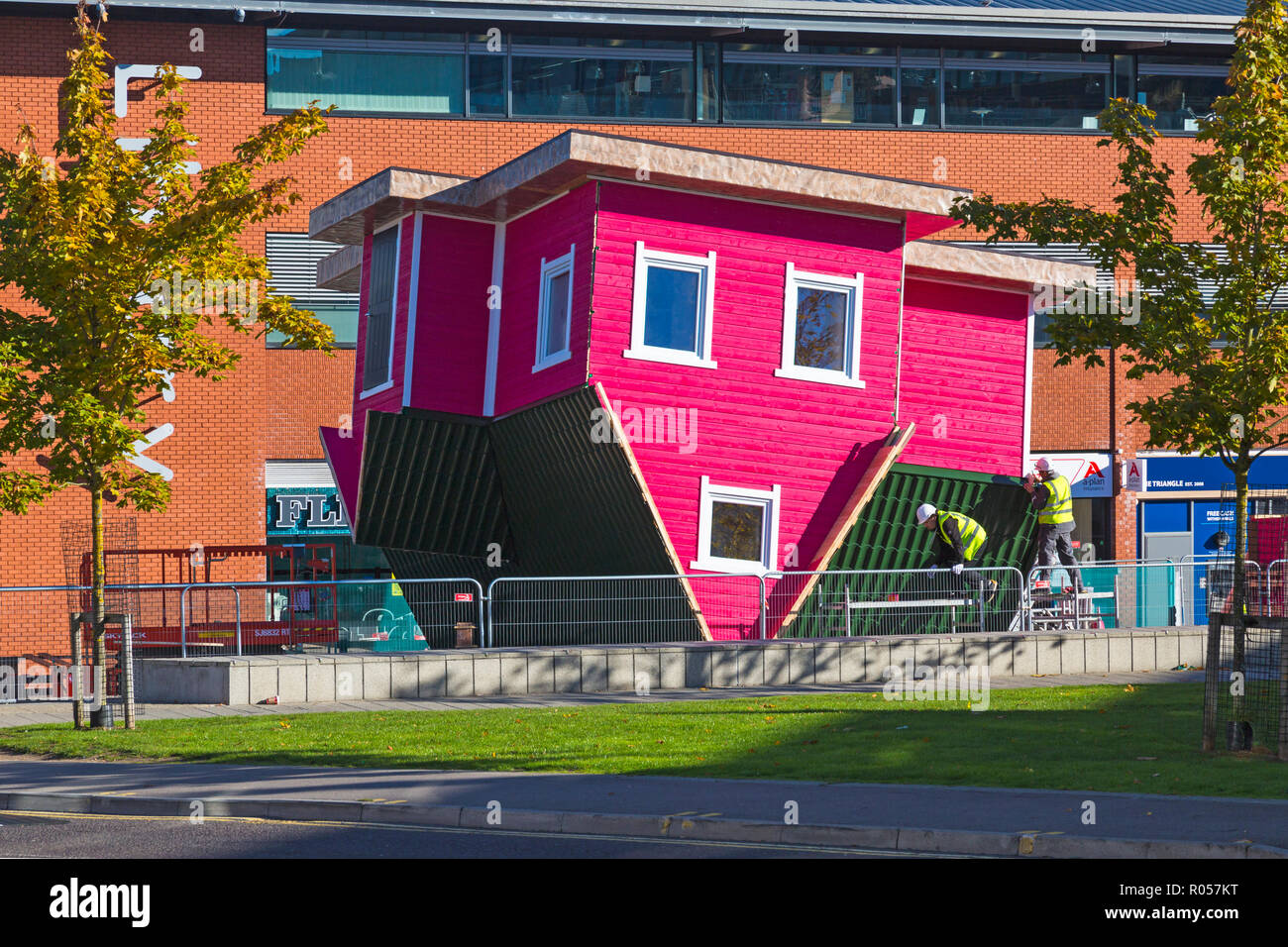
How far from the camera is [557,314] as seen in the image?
20.2m

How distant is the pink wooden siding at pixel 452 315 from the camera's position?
831 inches

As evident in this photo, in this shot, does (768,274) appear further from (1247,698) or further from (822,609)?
(1247,698)

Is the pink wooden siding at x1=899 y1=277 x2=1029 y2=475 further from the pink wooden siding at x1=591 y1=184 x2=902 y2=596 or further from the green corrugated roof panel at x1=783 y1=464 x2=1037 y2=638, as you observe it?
A: the pink wooden siding at x1=591 y1=184 x2=902 y2=596

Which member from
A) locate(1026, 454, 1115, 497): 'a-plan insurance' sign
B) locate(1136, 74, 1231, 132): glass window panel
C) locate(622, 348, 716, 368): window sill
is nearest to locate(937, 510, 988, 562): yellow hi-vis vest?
locate(622, 348, 716, 368): window sill

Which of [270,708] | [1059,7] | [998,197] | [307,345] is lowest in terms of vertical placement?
[270,708]

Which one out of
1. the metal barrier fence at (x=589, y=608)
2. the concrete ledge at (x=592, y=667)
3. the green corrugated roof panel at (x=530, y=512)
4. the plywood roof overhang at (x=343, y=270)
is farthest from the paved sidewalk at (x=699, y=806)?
the plywood roof overhang at (x=343, y=270)

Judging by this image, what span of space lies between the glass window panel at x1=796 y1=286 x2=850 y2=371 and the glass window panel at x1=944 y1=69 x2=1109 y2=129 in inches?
614

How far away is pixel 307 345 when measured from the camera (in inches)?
653

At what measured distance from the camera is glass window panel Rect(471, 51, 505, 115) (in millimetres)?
32938

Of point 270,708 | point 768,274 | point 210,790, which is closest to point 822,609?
point 768,274

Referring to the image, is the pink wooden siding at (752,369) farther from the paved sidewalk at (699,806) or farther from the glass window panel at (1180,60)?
the glass window panel at (1180,60)
